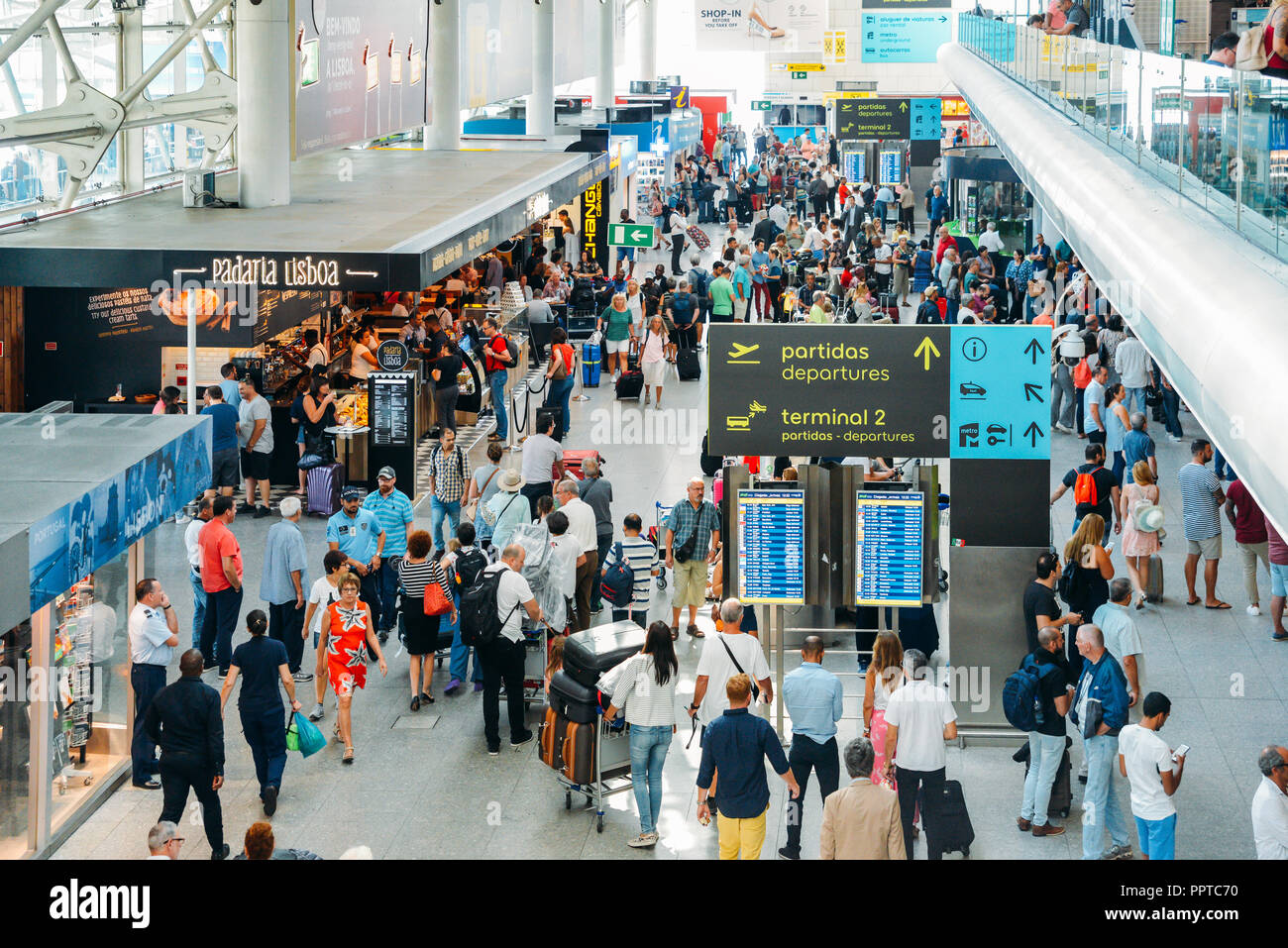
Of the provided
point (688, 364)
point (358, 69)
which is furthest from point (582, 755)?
point (358, 69)

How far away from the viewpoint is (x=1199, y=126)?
8.80 meters

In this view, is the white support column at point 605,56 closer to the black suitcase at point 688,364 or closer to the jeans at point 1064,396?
the black suitcase at point 688,364

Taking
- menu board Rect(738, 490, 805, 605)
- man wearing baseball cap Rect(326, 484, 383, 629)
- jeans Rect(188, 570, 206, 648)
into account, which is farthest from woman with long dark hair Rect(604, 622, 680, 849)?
jeans Rect(188, 570, 206, 648)

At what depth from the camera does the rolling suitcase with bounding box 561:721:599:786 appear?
29.4 ft

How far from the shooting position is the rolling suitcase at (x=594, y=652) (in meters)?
8.99

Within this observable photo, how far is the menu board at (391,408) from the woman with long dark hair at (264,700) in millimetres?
6894

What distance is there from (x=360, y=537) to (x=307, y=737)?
2518mm

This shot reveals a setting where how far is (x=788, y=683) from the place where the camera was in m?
8.36

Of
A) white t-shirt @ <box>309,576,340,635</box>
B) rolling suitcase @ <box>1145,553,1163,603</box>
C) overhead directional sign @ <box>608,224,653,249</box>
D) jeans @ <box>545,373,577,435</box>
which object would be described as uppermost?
overhead directional sign @ <box>608,224,653,249</box>

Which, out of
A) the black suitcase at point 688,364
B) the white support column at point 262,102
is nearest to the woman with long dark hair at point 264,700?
the white support column at point 262,102

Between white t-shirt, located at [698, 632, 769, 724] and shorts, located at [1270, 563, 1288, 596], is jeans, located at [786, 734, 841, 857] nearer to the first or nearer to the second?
white t-shirt, located at [698, 632, 769, 724]

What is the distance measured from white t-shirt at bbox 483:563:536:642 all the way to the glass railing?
457cm
